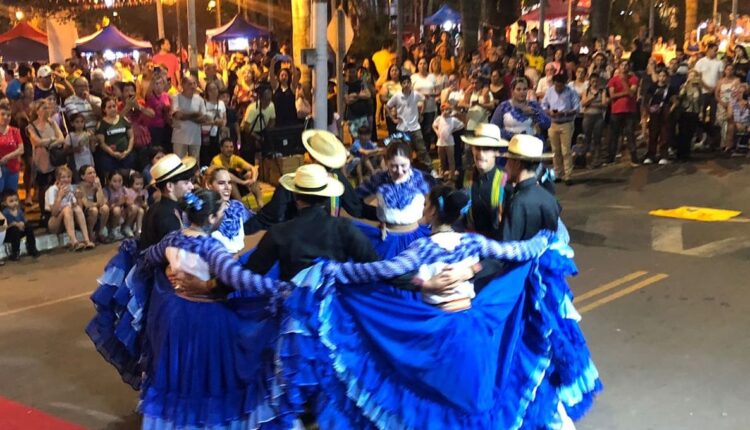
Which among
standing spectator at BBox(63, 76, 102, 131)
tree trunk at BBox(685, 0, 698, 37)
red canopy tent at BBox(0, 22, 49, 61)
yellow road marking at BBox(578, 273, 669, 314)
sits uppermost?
tree trunk at BBox(685, 0, 698, 37)

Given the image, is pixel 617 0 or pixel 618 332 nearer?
pixel 618 332

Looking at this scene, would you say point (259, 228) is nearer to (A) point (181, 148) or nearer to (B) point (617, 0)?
(A) point (181, 148)

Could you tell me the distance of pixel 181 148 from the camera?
13188 mm

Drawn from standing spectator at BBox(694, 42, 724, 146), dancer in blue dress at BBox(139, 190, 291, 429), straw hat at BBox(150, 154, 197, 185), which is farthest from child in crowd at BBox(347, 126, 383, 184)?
standing spectator at BBox(694, 42, 724, 146)

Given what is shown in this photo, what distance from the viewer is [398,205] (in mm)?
6461

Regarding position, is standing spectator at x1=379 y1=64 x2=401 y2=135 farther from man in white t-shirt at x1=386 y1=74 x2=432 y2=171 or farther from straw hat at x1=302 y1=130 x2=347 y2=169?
straw hat at x1=302 y1=130 x2=347 y2=169

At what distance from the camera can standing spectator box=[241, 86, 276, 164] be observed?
1459 cm

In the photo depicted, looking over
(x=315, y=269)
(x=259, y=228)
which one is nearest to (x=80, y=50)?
(x=259, y=228)

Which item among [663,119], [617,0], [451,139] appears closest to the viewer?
[451,139]

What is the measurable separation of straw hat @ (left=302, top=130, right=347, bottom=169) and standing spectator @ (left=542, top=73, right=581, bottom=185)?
29.6ft

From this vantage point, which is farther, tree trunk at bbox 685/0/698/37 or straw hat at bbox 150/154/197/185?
tree trunk at bbox 685/0/698/37

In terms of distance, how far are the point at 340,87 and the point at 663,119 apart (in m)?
7.77

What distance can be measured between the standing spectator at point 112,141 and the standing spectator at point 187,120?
846mm

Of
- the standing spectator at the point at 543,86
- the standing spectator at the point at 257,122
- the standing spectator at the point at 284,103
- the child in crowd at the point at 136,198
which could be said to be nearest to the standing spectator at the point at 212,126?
the standing spectator at the point at 257,122
